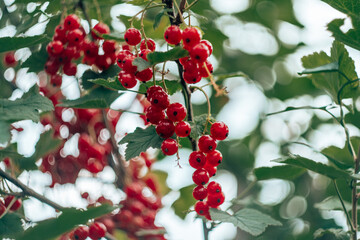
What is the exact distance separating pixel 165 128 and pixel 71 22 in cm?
80

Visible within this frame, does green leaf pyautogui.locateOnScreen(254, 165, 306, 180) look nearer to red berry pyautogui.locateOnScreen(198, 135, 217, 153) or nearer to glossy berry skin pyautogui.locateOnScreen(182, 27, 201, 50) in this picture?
red berry pyautogui.locateOnScreen(198, 135, 217, 153)

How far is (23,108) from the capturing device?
1290 mm

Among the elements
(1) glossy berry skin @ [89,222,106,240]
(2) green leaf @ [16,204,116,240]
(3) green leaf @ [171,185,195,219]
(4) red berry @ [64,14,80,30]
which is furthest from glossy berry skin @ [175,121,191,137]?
(3) green leaf @ [171,185,195,219]

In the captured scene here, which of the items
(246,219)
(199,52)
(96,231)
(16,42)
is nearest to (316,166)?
(246,219)

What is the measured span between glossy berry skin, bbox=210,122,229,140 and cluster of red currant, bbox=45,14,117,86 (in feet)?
2.23

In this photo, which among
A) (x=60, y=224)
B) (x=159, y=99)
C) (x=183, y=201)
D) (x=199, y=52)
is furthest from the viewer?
(x=183, y=201)

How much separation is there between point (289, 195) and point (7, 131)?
2344 mm

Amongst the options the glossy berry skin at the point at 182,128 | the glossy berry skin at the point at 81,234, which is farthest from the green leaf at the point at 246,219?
the glossy berry skin at the point at 81,234

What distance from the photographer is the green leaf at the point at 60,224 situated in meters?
0.91

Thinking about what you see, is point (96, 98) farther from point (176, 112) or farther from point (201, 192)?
point (201, 192)

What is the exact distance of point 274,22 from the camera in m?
3.42

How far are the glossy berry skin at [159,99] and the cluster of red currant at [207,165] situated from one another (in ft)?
0.58

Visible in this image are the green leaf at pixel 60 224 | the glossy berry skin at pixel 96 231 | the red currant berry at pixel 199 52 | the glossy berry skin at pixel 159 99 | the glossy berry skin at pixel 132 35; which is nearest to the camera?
the green leaf at pixel 60 224

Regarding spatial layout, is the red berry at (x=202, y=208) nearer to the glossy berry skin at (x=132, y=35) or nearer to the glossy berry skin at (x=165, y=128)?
the glossy berry skin at (x=165, y=128)
